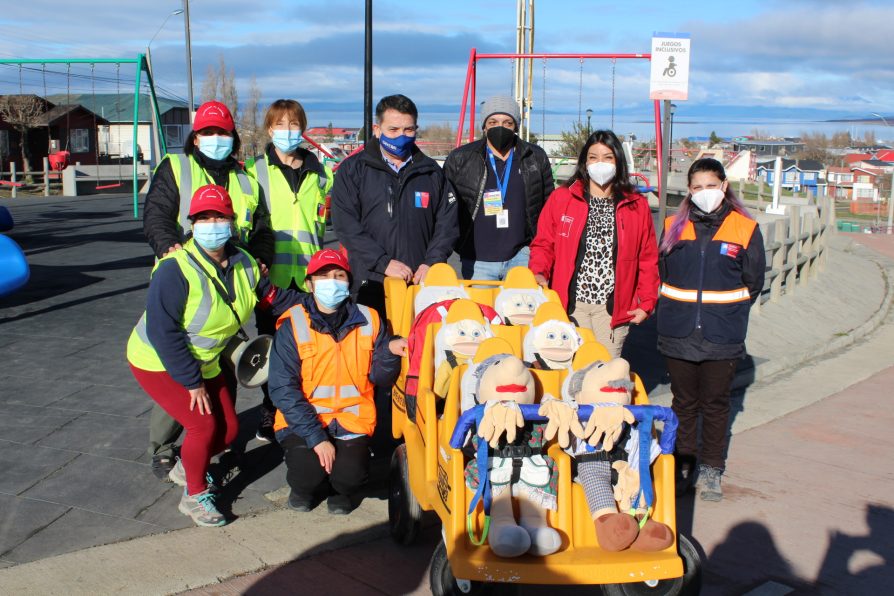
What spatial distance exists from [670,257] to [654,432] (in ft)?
6.51

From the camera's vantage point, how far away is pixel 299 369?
15.9 ft

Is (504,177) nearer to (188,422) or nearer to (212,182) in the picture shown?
(212,182)

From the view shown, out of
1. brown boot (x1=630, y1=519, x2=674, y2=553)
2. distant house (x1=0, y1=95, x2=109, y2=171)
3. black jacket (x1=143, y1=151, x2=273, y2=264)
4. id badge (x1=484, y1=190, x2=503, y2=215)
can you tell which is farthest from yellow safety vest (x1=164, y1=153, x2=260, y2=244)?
distant house (x1=0, y1=95, x2=109, y2=171)

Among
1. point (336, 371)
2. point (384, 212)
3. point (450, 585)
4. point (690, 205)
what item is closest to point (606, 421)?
point (450, 585)

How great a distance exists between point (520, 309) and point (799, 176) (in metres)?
44.6

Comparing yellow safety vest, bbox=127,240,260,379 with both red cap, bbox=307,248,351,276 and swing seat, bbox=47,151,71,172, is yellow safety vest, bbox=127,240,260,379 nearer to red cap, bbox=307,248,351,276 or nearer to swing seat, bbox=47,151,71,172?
red cap, bbox=307,248,351,276

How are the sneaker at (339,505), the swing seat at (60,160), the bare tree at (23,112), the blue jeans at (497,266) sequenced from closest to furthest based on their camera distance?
the sneaker at (339,505) → the blue jeans at (497,266) → the swing seat at (60,160) → the bare tree at (23,112)

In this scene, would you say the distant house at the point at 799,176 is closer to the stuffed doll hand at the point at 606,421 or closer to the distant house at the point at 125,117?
the stuffed doll hand at the point at 606,421

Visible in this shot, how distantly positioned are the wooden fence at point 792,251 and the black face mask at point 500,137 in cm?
586

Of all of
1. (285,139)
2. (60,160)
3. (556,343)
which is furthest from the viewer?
(60,160)

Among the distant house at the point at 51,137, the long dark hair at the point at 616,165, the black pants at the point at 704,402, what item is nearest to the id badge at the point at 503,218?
the long dark hair at the point at 616,165

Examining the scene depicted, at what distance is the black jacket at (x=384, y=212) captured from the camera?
224 inches

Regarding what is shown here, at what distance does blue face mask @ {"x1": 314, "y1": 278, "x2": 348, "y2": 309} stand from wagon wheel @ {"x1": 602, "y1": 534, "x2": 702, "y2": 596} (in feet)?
6.73

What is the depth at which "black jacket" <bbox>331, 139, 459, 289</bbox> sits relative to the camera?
18.6ft
